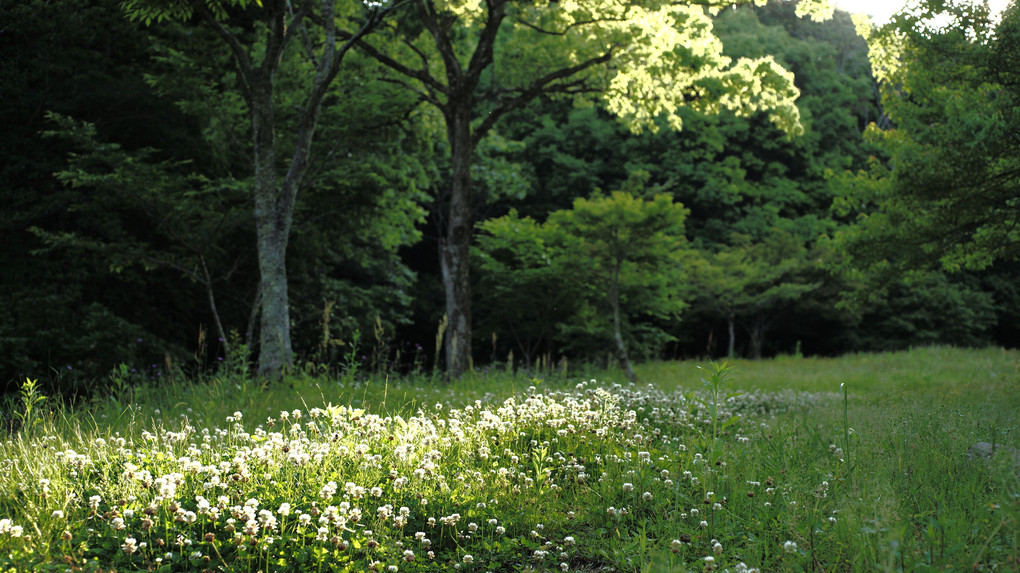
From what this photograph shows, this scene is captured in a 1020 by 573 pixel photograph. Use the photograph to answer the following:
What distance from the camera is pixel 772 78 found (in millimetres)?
10547

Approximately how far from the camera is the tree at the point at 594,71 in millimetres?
9719

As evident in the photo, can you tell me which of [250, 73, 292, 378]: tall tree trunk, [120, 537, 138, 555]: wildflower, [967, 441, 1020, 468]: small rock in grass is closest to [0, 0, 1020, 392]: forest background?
[250, 73, 292, 378]: tall tree trunk

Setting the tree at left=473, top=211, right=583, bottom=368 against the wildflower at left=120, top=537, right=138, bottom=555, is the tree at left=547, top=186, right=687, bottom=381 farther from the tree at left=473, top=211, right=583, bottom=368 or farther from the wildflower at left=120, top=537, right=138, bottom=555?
the wildflower at left=120, top=537, right=138, bottom=555

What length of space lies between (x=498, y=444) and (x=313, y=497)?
1.60m

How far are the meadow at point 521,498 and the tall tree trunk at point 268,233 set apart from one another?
9.17 feet

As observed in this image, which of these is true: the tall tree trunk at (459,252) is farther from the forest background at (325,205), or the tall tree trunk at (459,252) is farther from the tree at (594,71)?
the forest background at (325,205)

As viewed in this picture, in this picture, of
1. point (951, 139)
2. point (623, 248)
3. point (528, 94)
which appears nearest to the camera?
point (951, 139)

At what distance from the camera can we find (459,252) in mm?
10250

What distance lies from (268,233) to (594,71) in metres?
6.51

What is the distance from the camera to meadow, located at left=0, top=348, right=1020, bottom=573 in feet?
8.83

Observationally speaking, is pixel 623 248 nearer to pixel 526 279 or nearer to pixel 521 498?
pixel 526 279

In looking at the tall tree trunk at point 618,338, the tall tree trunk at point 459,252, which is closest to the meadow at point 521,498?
the tall tree trunk at point 459,252

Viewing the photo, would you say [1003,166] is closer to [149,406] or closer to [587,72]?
[587,72]

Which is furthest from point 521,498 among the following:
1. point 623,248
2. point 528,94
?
point 623,248
